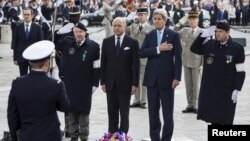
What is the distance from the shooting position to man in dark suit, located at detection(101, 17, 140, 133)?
11266 mm

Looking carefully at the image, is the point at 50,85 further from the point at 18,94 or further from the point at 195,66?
the point at 195,66

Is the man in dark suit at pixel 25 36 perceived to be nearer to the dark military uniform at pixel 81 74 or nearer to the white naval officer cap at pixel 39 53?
the dark military uniform at pixel 81 74

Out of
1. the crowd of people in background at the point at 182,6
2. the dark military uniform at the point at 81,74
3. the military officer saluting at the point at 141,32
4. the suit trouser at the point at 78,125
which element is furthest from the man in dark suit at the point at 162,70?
the crowd of people in background at the point at 182,6

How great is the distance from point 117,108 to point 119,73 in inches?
21.2

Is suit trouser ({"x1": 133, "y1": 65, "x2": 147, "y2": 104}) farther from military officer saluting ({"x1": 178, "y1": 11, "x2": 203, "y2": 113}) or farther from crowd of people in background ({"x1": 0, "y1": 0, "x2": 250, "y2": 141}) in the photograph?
crowd of people in background ({"x1": 0, "y1": 0, "x2": 250, "y2": 141})

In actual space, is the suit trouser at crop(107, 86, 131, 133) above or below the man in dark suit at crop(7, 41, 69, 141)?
below

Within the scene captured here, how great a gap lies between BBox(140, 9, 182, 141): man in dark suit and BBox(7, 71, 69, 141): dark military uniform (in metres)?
3.42

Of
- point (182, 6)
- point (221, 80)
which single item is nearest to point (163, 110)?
point (221, 80)

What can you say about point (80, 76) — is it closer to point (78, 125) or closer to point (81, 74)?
point (81, 74)

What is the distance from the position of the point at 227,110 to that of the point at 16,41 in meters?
7.06

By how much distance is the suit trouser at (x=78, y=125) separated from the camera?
11.2 m

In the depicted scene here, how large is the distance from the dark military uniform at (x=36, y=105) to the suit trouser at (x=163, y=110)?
3478 millimetres

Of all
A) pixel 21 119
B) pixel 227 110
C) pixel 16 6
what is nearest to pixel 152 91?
pixel 227 110

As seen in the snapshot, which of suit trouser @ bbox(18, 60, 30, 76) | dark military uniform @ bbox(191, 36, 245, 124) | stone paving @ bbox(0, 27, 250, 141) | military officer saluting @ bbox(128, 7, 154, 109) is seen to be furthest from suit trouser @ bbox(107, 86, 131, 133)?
suit trouser @ bbox(18, 60, 30, 76)
